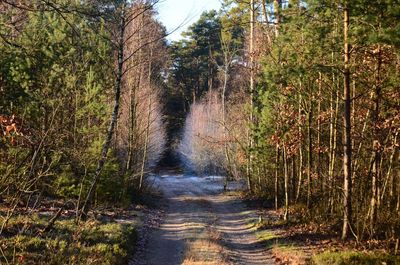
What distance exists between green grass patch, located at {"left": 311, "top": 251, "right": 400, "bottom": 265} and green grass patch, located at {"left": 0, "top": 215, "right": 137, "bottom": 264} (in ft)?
13.9

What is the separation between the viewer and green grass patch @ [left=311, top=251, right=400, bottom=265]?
905cm

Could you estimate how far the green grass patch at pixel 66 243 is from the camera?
27.2ft

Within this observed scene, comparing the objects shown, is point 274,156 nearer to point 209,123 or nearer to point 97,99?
point 97,99

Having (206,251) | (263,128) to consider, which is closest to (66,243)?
(206,251)

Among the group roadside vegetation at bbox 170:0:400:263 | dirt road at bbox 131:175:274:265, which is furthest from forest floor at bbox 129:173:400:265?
roadside vegetation at bbox 170:0:400:263

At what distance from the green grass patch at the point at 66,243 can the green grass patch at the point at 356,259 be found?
13.9 ft

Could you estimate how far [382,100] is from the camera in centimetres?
1161

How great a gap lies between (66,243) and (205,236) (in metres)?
4.42

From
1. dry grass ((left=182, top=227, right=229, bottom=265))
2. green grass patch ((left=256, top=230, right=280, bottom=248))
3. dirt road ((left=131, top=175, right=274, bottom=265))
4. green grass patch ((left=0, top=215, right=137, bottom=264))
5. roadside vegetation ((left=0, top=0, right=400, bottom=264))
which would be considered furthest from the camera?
green grass patch ((left=256, top=230, right=280, bottom=248))

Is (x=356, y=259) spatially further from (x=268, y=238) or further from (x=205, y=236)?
(x=205, y=236)

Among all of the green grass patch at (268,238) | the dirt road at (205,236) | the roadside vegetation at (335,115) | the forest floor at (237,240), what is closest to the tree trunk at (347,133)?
the roadside vegetation at (335,115)

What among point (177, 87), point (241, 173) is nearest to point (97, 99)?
point (241, 173)

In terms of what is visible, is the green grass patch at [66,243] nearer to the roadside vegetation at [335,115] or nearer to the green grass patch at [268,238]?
the green grass patch at [268,238]

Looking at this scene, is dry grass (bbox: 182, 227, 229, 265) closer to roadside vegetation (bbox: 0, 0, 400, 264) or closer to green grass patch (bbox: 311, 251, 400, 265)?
roadside vegetation (bbox: 0, 0, 400, 264)
